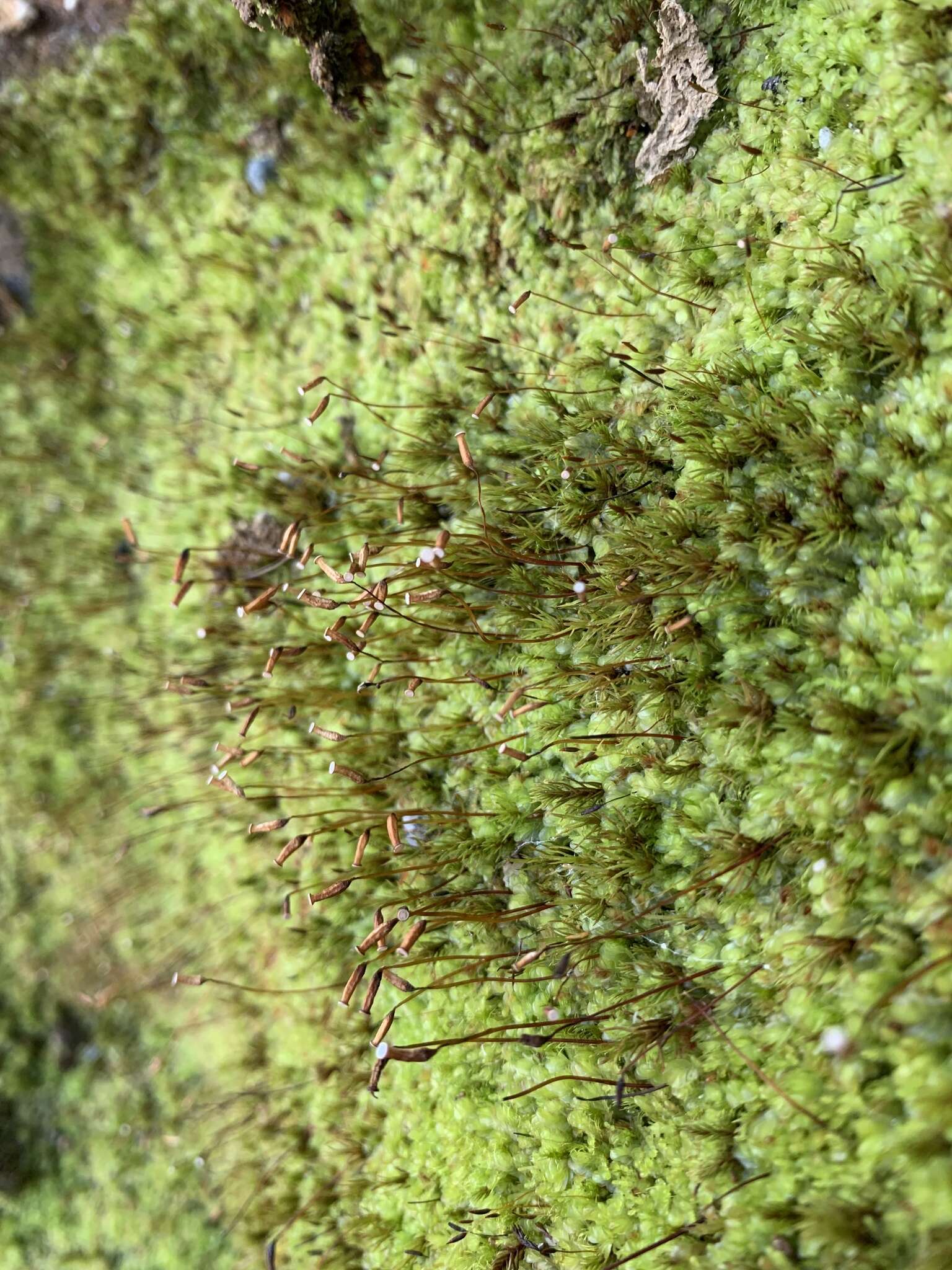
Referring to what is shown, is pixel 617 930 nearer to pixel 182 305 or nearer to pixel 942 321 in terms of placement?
pixel 942 321

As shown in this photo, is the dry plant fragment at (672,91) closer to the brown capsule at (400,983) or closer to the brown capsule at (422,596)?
the brown capsule at (422,596)

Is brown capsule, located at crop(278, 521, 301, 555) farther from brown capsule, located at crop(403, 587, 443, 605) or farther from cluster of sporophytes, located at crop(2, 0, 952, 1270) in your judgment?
brown capsule, located at crop(403, 587, 443, 605)

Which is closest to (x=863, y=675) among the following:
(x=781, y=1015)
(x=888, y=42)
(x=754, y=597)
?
(x=754, y=597)

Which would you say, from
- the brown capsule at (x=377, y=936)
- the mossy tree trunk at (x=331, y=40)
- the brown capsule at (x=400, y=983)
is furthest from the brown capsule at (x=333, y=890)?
the mossy tree trunk at (x=331, y=40)

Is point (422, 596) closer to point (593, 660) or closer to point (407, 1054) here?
point (593, 660)

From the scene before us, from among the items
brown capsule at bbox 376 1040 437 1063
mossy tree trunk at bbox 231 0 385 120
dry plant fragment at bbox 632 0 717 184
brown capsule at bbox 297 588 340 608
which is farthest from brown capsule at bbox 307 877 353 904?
mossy tree trunk at bbox 231 0 385 120
